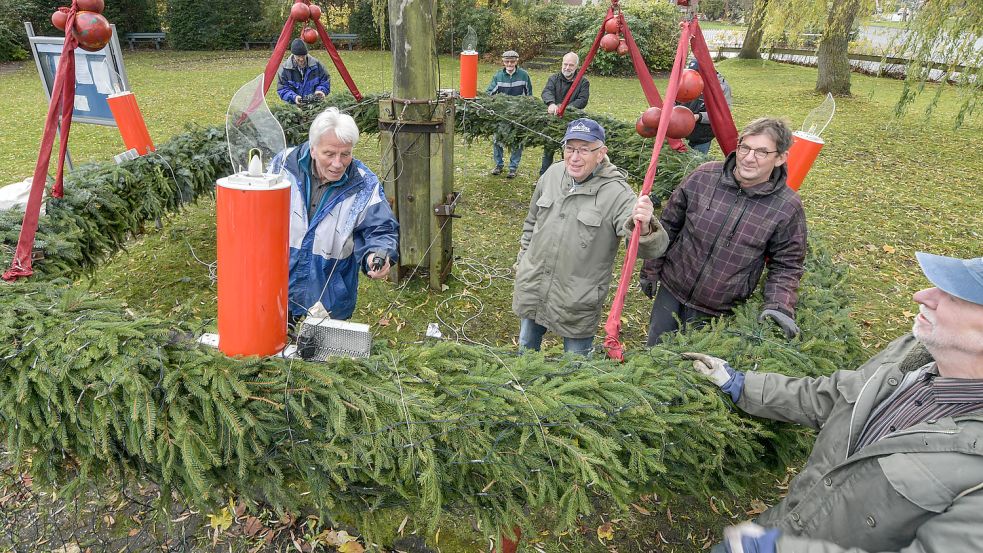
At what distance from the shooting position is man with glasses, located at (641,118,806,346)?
2711 mm

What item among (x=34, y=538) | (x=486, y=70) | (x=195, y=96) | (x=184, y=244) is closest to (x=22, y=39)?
(x=195, y=96)

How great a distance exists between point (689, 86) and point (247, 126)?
1987 millimetres

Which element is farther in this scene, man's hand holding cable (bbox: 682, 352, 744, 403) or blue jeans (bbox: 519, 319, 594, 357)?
blue jeans (bbox: 519, 319, 594, 357)

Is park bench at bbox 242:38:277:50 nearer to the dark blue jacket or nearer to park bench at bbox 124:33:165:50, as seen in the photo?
park bench at bbox 124:33:165:50

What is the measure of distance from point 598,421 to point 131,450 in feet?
5.78

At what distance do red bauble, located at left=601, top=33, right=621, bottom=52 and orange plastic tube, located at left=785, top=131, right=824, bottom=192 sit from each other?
2.60 m

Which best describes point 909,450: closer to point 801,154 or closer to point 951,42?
point 801,154

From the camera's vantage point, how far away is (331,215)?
2.86m

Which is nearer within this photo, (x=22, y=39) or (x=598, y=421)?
(x=598, y=421)

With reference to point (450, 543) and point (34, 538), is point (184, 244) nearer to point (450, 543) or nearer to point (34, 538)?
point (34, 538)

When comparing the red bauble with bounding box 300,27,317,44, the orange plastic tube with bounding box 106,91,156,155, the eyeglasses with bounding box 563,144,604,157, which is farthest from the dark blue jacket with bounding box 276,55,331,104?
the eyeglasses with bounding box 563,144,604,157

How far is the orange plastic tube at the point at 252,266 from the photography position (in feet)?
5.49

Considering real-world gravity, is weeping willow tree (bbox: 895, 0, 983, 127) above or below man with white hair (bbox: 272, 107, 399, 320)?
above

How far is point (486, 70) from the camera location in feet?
68.4
